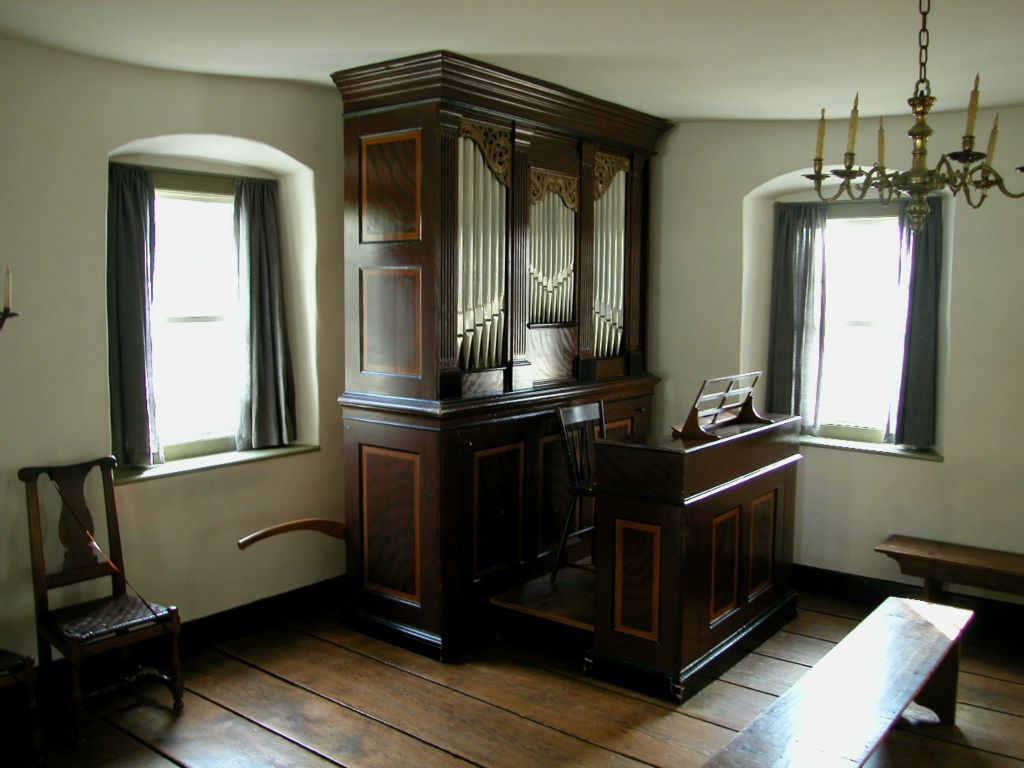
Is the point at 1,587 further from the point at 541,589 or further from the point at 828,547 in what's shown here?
the point at 828,547

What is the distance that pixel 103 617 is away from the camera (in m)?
3.69

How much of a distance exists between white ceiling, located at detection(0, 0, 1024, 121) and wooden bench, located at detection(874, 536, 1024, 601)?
240 cm

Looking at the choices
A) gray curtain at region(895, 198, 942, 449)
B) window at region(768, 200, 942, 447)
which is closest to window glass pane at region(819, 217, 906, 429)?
window at region(768, 200, 942, 447)

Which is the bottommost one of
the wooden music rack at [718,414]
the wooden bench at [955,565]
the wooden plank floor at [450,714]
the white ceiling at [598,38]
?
the wooden plank floor at [450,714]

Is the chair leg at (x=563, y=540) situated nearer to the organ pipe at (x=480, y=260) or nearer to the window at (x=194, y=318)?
the organ pipe at (x=480, y=260)

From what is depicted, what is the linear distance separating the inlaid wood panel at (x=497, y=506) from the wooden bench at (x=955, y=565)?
2.03 meters

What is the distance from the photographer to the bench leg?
378 centimetres

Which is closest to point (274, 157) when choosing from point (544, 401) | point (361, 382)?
point (361, 382)

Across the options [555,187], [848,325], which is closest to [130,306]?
[555,187]

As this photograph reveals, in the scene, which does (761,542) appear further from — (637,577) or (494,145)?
(494,145)

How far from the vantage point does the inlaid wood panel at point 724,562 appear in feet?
13.7

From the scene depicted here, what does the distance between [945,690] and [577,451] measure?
2.08 meters

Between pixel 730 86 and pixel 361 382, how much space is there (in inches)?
94.0

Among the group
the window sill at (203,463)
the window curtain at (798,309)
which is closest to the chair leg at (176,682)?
the window sill at (203,463)
